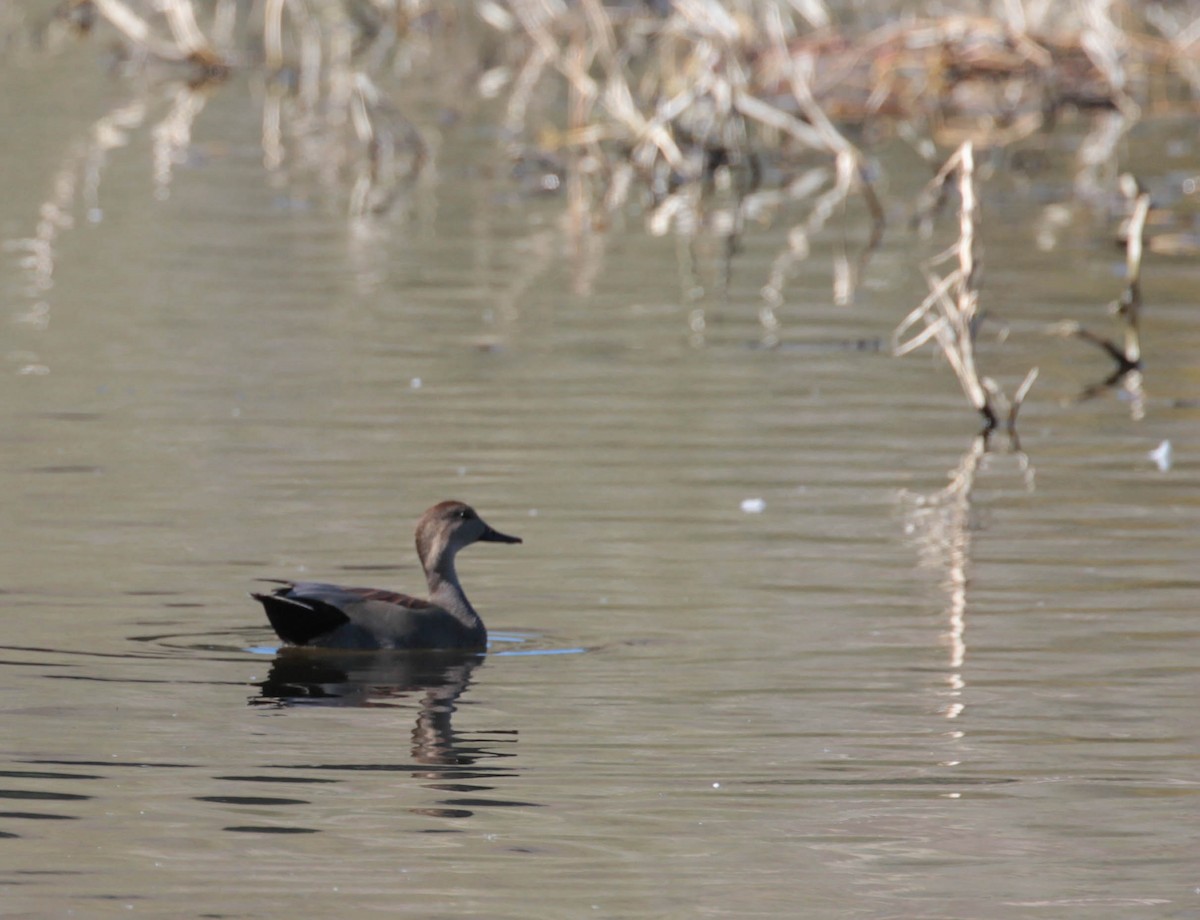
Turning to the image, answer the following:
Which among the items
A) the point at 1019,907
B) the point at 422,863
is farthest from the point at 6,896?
the point at 1019,907

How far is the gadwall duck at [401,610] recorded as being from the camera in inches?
330

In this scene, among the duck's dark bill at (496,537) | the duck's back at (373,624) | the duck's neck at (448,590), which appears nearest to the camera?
the duck's back at (373,624)

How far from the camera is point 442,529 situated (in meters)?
9.11

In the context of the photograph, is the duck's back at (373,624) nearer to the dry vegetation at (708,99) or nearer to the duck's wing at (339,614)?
the duck's wing at (339,614)

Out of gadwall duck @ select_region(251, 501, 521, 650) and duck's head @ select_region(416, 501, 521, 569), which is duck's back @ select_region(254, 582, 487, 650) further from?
duck's head @ select_region(416, 501, 521, 569)

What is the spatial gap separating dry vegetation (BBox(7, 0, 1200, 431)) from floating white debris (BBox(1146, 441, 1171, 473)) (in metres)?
0.92

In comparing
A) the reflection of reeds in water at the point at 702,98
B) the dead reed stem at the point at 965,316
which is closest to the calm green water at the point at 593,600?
the dead reed stem at the point at 965,316

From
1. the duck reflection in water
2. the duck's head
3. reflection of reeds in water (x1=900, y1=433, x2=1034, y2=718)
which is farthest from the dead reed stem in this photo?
the duck reflection in water

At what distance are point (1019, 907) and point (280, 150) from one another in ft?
69.0

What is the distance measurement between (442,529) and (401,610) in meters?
0.50

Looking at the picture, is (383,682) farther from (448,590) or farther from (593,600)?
(593,600)

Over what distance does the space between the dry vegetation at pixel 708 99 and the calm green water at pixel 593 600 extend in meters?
1.00

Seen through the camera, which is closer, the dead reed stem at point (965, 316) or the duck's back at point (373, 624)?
the duck's back at point (373, 624)

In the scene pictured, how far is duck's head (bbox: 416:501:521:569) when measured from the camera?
9102 mm
